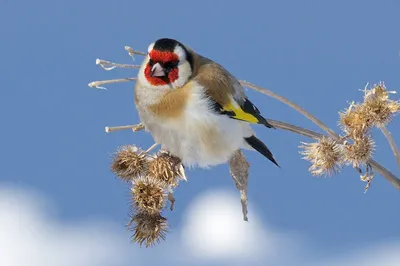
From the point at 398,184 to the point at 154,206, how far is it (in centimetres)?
89

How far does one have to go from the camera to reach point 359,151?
2.20 meters

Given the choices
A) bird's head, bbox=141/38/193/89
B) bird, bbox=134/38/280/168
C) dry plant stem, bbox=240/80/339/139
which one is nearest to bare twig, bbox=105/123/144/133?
bird, bbox=134/38/280/168

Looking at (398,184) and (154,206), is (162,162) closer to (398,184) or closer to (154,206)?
(154,206)

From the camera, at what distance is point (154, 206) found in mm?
2193

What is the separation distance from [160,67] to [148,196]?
0.55 meters

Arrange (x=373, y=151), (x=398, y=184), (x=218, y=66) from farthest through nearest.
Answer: (x=218, y=66), (x=373, y=151), (x=398, y=184)

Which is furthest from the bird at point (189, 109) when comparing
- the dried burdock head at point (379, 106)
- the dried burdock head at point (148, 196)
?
the dried burdock head at point (379, 106)

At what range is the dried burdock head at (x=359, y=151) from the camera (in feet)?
7.22

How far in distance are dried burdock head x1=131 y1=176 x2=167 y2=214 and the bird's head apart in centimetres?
46

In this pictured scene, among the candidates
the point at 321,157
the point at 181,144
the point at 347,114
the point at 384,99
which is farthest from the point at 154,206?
the point at 384,99

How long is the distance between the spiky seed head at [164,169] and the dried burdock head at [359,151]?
667 mm

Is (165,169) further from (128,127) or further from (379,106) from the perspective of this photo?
(379,106)

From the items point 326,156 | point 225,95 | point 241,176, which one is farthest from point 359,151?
point 225,95

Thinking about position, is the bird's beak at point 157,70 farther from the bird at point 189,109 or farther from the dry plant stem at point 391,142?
the dry plant stem at point 391,142
